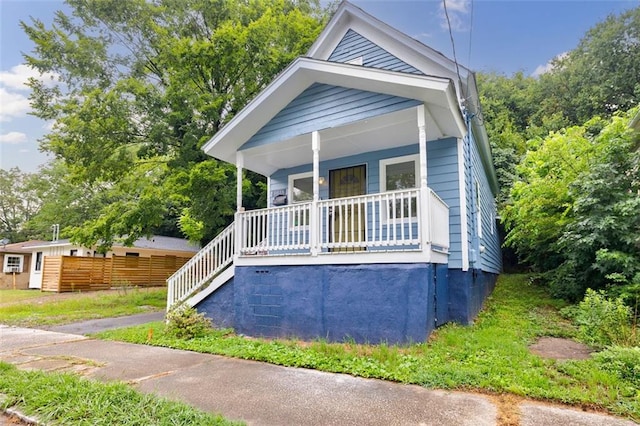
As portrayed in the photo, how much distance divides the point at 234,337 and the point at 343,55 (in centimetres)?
727

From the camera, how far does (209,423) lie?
298 centimetres

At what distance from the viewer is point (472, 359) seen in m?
4.68

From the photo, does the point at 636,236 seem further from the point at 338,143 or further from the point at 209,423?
the point at 209,423

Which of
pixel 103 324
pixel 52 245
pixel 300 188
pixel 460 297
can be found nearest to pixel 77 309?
pixel 103 324

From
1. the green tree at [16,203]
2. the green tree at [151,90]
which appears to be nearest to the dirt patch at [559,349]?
the green tree at [151,90]

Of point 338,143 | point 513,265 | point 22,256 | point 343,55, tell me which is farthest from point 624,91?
point 22,256

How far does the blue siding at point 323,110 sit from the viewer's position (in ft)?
21.6

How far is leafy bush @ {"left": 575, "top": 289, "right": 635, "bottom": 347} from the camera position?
4852 millimetres

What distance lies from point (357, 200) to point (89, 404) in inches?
181

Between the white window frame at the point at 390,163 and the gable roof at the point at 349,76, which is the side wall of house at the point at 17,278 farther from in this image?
the white window frame at the point at 390,163

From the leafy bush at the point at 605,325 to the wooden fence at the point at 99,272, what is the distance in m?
19.4

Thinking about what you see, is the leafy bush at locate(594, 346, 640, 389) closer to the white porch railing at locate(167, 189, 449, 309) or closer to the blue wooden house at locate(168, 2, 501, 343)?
the blue wooden house at locate(168, 2, 501, 343)

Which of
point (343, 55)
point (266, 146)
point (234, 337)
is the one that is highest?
point (343, 55)

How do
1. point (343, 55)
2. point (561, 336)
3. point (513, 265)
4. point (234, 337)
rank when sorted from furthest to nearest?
point (513, 265) → point (343, 55) → point (234, 337) → point (561, 336)
